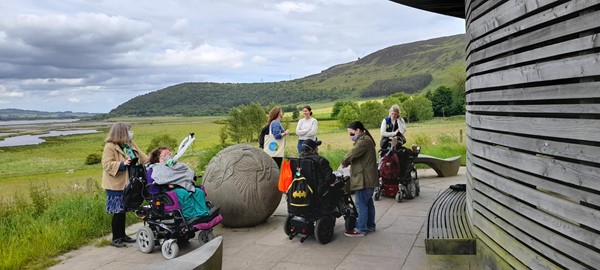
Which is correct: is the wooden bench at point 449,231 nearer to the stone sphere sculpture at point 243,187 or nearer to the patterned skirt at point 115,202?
the stone sphere sculpture at point 243,187

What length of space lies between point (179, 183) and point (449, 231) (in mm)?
3598

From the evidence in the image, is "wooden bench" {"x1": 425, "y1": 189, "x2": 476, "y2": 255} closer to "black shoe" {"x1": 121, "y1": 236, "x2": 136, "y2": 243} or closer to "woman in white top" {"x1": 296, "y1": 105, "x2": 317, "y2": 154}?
"woman in white top" {"x1": 296, "y1": 105, "x2": 317, "y2": 154}

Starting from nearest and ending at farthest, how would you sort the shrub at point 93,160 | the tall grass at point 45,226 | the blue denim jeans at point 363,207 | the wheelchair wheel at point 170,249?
the wheelchair wheel at point 170,249 < the tall grass at point 45,226 < the blue denim jeans at point 363,207 < the shrub at point 93,160

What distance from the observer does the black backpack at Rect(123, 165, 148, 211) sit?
6574 millimetres

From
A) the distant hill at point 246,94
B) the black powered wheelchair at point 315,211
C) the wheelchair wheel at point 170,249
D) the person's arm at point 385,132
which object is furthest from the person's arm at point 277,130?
the distant hill at point 246,94

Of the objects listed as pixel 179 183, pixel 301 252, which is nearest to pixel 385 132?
pixel 301 252

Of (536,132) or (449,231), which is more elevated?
(536,132)

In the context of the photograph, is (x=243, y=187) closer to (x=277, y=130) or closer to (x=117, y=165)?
(x=117, y=165)

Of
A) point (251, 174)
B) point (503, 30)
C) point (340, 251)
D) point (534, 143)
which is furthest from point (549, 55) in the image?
point (251, 174)

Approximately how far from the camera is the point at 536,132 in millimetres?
3695

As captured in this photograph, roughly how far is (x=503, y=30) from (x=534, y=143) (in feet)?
3.85

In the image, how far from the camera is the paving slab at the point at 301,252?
5.92 m

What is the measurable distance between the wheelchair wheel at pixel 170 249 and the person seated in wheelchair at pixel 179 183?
1.23ft

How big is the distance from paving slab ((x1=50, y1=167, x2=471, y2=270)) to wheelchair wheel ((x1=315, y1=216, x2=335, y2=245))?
9cm
